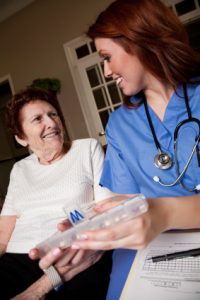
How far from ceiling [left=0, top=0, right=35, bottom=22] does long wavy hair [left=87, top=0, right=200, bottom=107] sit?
150 inches

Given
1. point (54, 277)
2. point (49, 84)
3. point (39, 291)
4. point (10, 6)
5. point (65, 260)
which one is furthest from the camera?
point (10, 6)

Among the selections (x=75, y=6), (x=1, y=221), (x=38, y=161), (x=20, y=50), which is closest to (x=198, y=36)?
(x=75, y=6)

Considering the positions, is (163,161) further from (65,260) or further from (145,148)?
(65,260)

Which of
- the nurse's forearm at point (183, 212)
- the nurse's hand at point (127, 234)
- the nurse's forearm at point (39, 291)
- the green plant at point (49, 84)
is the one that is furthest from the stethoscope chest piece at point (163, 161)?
the green plant at point (49, 84)

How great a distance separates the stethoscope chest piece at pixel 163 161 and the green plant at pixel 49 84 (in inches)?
118

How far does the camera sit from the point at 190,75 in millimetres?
976

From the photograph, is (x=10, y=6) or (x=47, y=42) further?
(x=10, y=6)

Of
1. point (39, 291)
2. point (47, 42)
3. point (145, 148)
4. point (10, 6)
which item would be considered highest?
point (10, 6)

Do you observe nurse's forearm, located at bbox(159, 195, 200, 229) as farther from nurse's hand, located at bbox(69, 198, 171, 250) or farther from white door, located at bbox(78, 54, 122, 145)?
white door, located at bbox(78, 54, 122, 145)

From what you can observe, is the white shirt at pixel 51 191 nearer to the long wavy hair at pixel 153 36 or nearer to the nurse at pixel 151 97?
the nurse at pixel 151 97

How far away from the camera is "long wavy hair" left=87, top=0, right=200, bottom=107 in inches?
35.0

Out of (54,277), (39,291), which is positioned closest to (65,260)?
(54,277)

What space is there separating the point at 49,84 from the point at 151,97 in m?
3.00

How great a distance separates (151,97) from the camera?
1.04m
